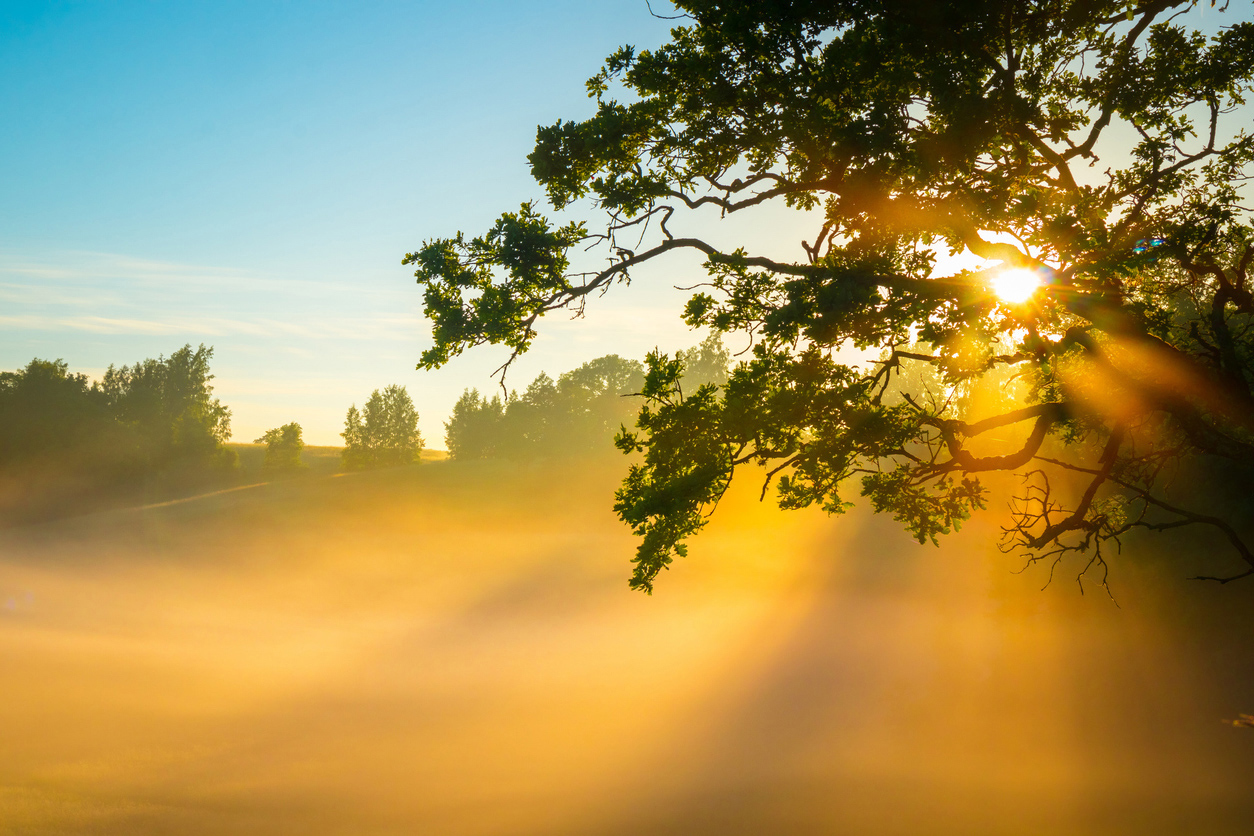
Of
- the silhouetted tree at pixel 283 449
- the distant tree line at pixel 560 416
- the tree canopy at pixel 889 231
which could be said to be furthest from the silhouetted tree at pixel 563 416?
the tree canopy at pixel 889 231

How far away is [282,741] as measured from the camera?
63.1 feet

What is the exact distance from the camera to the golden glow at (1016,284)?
8758 millimetres

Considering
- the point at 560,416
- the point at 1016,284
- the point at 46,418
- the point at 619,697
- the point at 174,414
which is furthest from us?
the point at 174,414

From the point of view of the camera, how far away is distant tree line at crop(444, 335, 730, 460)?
238 ft

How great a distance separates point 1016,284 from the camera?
8891mm

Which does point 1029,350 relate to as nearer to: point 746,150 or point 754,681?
point 746,150

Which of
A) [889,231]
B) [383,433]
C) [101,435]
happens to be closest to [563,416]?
[383,433]

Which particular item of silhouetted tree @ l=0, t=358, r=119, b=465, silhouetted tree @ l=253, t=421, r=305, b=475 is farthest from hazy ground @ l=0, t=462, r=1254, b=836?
silhouetted tree @ l=253, t=421, r=305, b=475

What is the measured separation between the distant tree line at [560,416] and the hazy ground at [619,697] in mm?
25801

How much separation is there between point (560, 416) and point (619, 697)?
165 ft

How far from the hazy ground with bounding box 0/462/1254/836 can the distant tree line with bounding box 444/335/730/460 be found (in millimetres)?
25801

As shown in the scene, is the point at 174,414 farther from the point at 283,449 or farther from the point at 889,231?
the point at 889,231

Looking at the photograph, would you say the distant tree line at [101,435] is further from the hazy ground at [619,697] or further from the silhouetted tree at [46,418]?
the hazy ground at [619,697]

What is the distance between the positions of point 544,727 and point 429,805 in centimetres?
577
